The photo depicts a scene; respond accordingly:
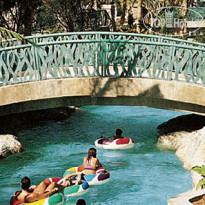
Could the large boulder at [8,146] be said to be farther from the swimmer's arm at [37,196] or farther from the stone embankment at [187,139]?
the stone embankment at [187,139]

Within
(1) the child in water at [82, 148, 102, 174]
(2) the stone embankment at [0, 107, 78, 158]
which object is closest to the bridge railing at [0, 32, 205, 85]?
(2) the stone embankment at [0, 107, 78, 158]

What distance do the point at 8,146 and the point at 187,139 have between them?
557cm

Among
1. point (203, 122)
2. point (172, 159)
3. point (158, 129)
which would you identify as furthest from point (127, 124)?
point (172, 159)

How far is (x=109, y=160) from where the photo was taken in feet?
44.5

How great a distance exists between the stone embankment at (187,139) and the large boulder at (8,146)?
4.67m

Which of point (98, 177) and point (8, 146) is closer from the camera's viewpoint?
point (98, 177)

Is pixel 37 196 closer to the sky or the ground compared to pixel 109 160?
closer to the sky

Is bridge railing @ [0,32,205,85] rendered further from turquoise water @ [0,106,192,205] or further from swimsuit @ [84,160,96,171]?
swimsuit @ [84,160,96,171]

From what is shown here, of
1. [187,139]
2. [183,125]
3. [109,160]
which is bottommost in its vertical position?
[109,160]

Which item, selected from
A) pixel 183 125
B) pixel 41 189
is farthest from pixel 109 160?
pixel 41 189

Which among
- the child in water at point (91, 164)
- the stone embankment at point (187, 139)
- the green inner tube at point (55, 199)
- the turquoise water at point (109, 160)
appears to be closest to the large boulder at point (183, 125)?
the stone embankment at point (187, 139)

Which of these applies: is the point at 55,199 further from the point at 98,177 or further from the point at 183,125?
the point at 183,125

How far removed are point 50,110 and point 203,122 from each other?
6790 mm

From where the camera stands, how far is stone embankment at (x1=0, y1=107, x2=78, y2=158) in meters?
13.7
